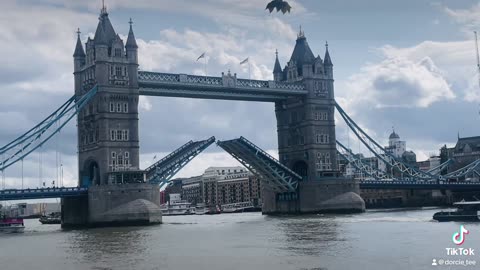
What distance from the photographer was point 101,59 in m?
99.3

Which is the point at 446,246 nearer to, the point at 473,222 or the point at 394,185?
the point at 473,222

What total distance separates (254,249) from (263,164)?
62.3 m

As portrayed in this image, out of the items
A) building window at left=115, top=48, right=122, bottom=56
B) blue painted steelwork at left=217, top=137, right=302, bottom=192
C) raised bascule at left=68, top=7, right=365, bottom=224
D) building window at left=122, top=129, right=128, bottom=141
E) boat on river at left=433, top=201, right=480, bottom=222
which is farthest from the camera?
blue painted steelwork at left=217, top=137, right=302, bottom=192

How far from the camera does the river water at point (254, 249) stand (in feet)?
148

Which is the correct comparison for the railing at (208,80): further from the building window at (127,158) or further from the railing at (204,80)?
the building window at (127,158)

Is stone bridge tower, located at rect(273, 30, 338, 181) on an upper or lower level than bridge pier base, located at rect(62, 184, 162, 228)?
upper

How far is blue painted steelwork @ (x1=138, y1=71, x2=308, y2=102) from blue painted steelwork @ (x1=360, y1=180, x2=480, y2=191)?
20605mm

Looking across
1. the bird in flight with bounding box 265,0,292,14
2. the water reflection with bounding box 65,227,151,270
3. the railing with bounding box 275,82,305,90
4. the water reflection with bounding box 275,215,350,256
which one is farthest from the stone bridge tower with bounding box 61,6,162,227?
the bird in flight with bounding box 265,0,292,14

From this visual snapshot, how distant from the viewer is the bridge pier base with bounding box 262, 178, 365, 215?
118 meters

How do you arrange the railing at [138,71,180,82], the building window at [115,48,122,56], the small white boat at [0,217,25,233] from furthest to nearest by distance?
the railing at [138,71,180,82] → the building window at [115,48,122,56] → the small white boat at [0,217,25,233]

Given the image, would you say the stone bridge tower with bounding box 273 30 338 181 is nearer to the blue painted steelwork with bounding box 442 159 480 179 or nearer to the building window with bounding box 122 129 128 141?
the building window with bounding box 122 129 128 141

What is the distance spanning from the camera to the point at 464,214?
252ft

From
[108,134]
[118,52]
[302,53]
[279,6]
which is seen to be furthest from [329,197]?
[279,6]

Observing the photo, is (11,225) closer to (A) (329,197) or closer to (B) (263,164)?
(B) (263,164)
